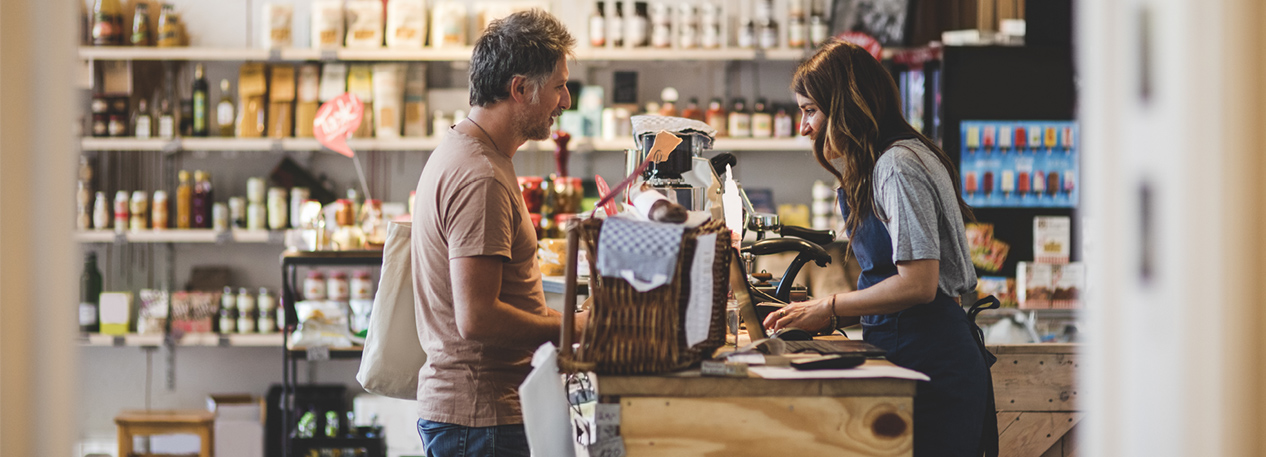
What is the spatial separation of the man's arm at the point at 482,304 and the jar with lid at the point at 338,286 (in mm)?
2686

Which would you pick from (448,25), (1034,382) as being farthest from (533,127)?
(448,25)

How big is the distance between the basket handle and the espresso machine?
0.36 m

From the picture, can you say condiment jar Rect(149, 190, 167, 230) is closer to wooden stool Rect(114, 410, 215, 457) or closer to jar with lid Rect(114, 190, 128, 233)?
jar with lid Rect(114, 190, 128, 233)

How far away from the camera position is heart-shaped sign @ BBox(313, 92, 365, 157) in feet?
11.6

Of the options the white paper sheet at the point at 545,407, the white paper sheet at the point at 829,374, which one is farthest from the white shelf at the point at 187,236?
the white paper sheet at the point at 829,374

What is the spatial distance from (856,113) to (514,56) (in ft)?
2.02

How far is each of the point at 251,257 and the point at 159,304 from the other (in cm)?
48

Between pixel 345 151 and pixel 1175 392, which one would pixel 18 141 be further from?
pixel 345 151

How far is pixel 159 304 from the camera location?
4270 mm

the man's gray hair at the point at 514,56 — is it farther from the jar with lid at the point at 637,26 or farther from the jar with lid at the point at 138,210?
the jar with lid at the point at 138,210

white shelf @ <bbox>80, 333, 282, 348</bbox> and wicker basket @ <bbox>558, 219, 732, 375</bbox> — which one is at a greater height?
wicker basket @ <bbox>558, 219, 732, 375</bbox>

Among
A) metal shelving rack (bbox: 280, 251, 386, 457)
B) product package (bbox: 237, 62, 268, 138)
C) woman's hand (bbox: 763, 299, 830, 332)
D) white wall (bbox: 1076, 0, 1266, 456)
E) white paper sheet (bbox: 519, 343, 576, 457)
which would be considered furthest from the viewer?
product package (bbox: 237, 62, 268, 138)

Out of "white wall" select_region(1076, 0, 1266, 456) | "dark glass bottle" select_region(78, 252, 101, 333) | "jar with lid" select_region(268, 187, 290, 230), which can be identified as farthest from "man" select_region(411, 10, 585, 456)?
"dark glass bottle" select_region(78, 252, 101, 333)

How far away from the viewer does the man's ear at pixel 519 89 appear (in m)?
1.52
